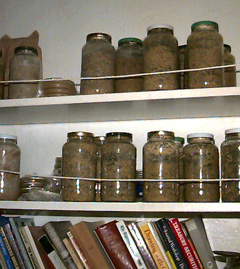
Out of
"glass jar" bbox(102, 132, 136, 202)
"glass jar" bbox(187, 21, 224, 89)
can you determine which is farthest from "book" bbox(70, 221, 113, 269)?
"glass jar" bbox(187, 21, 224, 89)

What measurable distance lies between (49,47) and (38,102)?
1.28 ft

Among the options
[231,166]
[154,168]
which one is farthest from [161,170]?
[231,166]

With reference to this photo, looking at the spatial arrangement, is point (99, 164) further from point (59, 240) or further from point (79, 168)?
point (59, 240)

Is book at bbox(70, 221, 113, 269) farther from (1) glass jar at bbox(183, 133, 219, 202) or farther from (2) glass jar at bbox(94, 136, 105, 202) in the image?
(1) glass jar at bbox(183, 133, 219, 202)

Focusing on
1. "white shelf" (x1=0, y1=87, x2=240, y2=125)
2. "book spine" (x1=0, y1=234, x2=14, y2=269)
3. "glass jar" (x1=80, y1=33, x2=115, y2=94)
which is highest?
"glass jar" (x1=80, y1=33, x2=115, y2=94)

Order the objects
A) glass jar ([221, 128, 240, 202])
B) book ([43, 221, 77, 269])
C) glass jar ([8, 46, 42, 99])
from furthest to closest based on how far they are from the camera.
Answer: glass jar ([8, 46, 42, 99]) → book ([43, 221, 77, 269]) → glass jar ([221, 128, 240, 202])

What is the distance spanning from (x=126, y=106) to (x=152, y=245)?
382 millimetres

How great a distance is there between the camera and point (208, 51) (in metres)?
1.03

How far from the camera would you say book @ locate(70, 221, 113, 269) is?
1.04 m

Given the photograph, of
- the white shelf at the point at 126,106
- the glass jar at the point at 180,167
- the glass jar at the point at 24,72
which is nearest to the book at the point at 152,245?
the glass jar at the point at 180,167

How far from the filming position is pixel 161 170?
39.7 inches

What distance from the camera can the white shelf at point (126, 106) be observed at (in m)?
1.04

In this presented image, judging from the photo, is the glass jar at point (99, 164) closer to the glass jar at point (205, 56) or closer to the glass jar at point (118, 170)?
the glass jar at point (118, 170)

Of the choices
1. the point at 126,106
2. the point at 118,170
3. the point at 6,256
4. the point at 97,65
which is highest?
the point at 97,65
